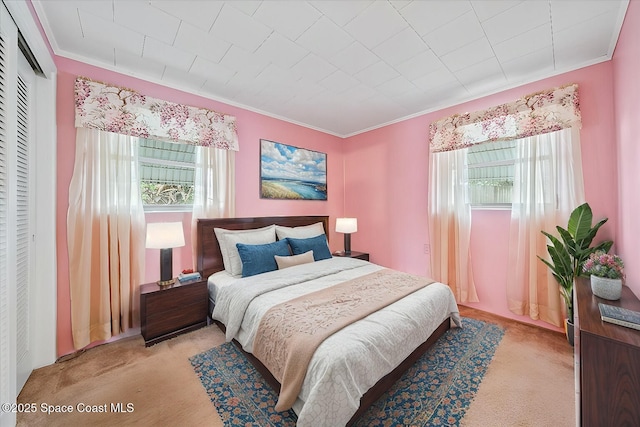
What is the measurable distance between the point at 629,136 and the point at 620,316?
1.43 metres

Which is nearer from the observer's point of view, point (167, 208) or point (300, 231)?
point (167, 208)

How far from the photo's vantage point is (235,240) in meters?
2.88

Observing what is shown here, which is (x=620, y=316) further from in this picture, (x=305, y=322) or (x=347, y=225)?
(x=347, y=225)

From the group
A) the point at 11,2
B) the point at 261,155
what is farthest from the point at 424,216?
the point at 11,2

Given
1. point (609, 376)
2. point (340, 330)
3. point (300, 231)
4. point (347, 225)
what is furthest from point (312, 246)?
point (609, 376)

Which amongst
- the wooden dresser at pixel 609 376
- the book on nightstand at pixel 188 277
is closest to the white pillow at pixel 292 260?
the book on nightstand at pixel 188 277

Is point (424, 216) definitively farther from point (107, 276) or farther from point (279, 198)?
point (107, 276)

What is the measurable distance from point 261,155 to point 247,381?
270 centimetres

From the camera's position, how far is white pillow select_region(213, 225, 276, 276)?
2771 mm

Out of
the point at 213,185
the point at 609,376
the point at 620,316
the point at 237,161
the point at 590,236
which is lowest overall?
the point at 609,376

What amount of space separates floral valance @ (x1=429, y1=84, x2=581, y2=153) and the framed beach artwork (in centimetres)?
183

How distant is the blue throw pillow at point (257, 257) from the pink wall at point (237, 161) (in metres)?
0.71

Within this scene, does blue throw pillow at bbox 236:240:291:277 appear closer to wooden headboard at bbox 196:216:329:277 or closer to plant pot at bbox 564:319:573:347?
wooden headboard at bbox 196:216:329:277

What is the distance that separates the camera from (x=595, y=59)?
7.43 ft
